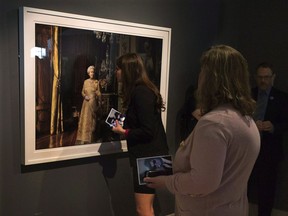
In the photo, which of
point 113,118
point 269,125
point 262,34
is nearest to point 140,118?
point 113,118

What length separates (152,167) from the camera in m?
1.66

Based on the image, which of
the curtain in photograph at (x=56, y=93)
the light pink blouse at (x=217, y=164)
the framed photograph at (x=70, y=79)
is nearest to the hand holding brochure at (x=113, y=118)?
the framed photograph at (x=70, y=79)

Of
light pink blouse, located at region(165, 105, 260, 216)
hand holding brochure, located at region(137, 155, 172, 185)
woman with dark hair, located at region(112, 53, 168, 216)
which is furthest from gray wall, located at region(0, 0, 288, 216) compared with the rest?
light pink blouse, located at region(165, 105, 260, 216)

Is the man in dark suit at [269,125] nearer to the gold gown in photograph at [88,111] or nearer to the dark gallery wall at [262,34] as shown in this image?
the dark gallery wall at [262,34]

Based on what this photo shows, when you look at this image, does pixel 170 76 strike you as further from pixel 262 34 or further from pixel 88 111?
pixel 262 34

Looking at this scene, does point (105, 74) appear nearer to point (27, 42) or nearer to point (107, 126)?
point (107, 126)

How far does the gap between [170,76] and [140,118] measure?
113 cm

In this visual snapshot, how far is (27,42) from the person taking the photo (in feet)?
7.25

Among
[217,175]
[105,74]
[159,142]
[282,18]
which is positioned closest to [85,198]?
[159,142]

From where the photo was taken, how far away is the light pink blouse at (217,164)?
129 centimetres

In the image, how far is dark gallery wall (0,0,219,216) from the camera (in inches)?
88.0

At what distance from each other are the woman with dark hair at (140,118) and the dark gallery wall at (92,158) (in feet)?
1.83

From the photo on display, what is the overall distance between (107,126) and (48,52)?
0.80 meters

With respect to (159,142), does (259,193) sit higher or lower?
lower
